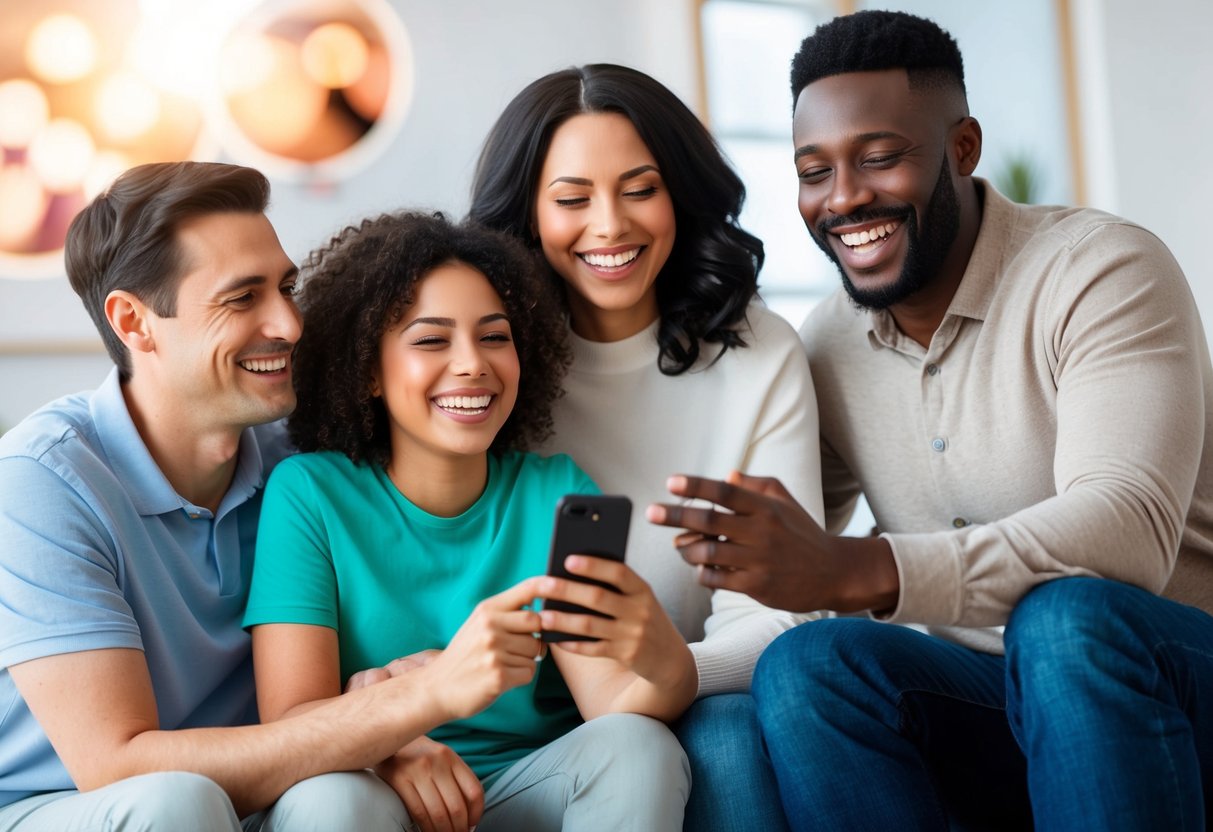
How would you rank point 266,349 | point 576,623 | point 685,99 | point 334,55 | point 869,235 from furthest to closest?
point 685,99 < point 334,55 < point 869,235 < point 266,349 < point 576,623

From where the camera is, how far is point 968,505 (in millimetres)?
1894

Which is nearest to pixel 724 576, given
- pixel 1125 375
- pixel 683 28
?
pixel 1125 375

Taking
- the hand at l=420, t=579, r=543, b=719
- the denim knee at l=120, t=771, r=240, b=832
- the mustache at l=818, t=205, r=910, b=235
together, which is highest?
the mustache at l=818, t=205, r=910, b=235

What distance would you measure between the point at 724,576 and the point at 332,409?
2.48 feet

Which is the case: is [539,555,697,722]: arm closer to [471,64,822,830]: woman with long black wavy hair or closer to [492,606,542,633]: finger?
[492,606,542,633]: finger

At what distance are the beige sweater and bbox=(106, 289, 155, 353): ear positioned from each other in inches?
42.1

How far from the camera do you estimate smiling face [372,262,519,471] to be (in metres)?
1.75

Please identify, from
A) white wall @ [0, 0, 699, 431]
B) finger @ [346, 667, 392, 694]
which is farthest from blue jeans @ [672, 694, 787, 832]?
white wall @ [0, 0, 699, 431]

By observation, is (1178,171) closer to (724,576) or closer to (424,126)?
(424,126)

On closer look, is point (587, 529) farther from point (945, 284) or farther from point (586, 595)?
point (945, 284)

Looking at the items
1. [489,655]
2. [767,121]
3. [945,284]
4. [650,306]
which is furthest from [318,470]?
[767,121]

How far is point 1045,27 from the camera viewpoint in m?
5.56

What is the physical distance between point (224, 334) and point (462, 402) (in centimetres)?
35

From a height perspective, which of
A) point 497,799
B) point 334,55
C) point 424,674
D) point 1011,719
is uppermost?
point 334,55
